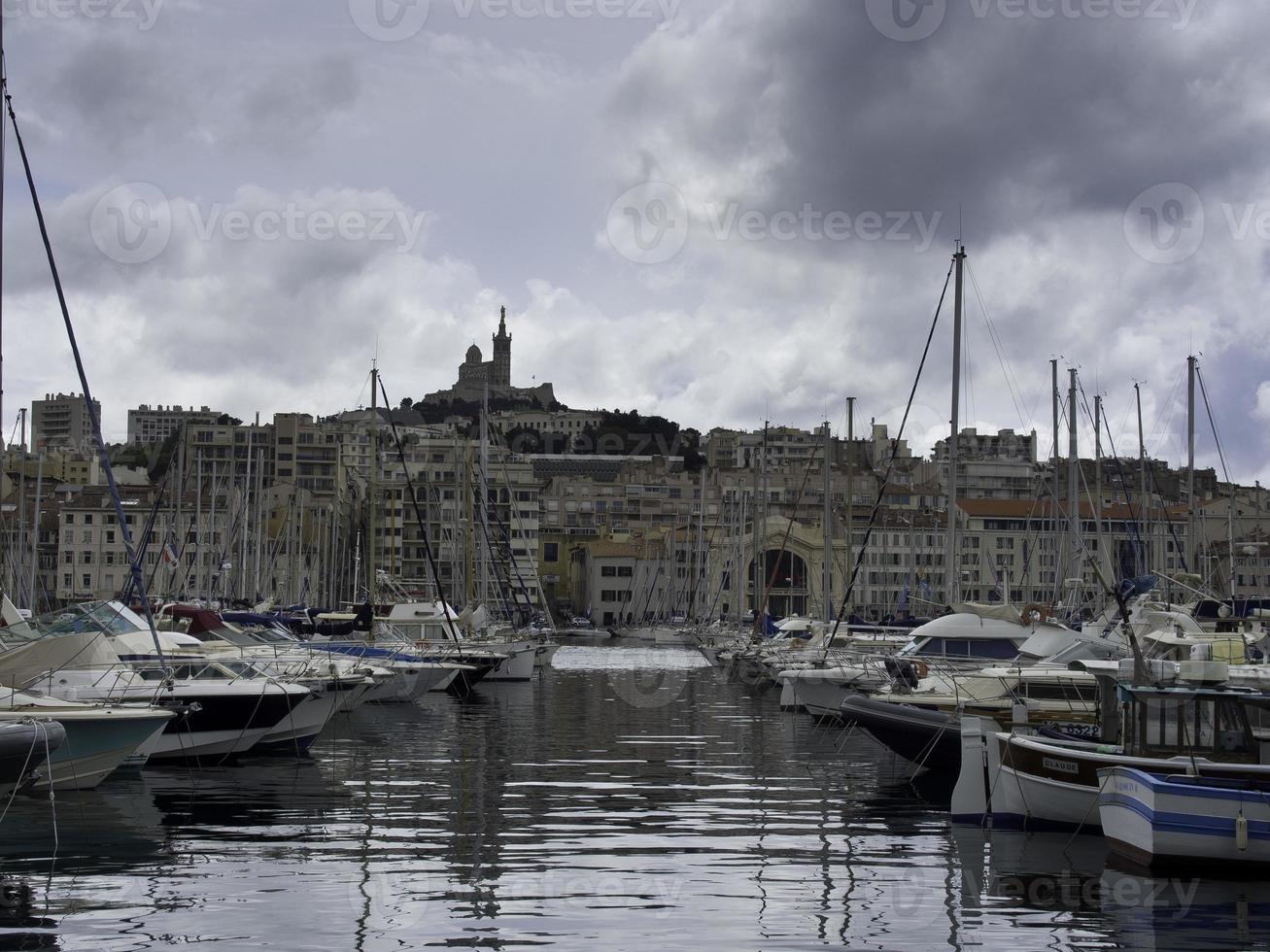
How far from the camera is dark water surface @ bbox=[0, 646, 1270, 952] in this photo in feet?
47.4

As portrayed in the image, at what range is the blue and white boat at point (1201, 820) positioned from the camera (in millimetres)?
17016

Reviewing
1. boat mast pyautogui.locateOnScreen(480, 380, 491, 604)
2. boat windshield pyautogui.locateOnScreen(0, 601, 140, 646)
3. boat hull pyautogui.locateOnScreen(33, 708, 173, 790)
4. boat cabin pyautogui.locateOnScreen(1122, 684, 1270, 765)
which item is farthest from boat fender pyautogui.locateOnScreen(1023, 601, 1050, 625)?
boat mast pyautogui.locateOnScreen(480, 380, 491, 604)

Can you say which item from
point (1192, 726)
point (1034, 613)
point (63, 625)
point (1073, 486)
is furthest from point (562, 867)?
point (1073, 486)

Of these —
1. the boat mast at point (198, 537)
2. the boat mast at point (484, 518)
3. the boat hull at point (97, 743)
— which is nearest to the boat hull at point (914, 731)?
the boat hull at point (97, 743)

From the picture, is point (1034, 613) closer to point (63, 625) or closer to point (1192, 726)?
point (1192, 726)

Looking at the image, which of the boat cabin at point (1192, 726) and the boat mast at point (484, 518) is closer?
the boat cabin at point (1192, 726)

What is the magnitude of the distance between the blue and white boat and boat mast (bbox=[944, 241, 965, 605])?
1868 cm

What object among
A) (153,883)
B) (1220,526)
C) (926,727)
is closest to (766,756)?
(926,727)

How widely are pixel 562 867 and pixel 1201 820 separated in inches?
264

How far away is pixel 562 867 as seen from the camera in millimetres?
17547

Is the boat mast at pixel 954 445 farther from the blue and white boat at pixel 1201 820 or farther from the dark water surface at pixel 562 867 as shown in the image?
the blue and white boat at pixel 1201 820

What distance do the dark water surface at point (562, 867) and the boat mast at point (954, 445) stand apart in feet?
27.8

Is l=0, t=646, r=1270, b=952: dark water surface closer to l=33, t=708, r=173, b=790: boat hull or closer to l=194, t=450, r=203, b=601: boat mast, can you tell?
l=33, t=708, r=173, b=790: boat hull

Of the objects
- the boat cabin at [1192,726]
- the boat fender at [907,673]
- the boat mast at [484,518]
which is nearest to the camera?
the boat cabin at [1192,726]
